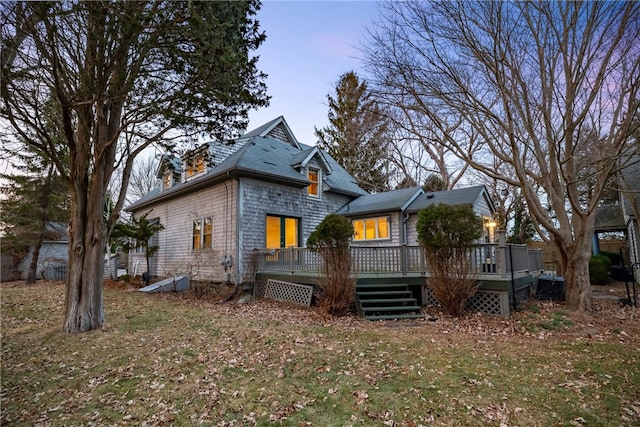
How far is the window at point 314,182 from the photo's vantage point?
1492cm

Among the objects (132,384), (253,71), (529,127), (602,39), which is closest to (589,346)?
(529,127)

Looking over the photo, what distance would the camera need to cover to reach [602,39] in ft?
25.4

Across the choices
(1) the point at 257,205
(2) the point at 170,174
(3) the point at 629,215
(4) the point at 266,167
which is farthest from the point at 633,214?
(2) the point at 170,174

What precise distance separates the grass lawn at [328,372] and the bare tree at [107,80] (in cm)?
219

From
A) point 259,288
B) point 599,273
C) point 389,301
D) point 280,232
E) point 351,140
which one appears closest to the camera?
point 389,301

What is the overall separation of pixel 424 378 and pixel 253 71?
747 cm

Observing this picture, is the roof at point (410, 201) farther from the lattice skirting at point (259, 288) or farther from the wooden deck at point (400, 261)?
the lattice skirting at point (259, 288)

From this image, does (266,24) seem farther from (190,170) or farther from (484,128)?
(190,170)

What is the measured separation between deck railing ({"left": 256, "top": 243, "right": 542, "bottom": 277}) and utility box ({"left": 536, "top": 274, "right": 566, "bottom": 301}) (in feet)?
1.79

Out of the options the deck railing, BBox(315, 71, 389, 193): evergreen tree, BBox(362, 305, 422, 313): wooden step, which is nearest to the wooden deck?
the deck railing

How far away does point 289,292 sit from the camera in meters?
10.8

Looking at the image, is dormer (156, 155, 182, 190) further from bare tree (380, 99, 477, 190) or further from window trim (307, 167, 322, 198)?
bare tree (380, 99, 477, 190)

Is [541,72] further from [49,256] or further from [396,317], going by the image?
[49,256]

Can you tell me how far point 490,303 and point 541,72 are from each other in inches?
244
